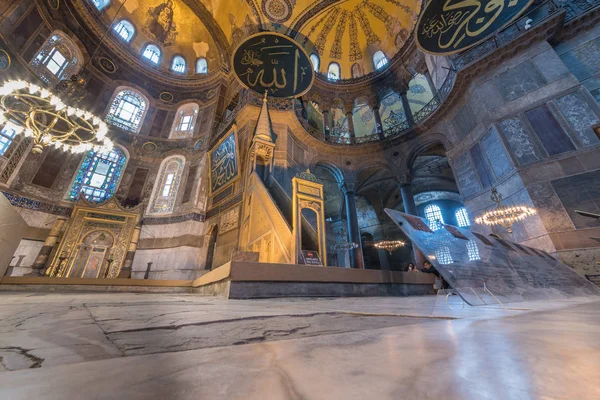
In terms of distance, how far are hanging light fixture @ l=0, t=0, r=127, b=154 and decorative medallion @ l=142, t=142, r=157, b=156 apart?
2364 mm

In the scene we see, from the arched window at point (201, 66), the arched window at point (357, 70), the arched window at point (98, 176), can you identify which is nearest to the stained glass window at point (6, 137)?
the arched window at point (98, 176)

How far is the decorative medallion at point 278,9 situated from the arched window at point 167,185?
31.9 ft

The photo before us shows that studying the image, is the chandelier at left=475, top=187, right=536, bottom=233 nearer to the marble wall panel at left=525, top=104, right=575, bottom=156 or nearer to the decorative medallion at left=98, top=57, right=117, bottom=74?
the marble wall panel at left=525, top=104, right=575, bottom=156

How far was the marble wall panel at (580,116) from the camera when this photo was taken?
6.27 metres

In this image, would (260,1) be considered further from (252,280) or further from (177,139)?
(252,280)

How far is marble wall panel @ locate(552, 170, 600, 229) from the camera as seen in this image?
579 cm

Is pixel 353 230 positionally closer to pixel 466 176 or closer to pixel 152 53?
pixel 466 176

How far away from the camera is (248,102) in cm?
1052

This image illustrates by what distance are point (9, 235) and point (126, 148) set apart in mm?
10964

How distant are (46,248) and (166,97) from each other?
34.4ft

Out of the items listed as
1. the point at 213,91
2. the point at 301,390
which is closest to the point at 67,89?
the point at 213,91

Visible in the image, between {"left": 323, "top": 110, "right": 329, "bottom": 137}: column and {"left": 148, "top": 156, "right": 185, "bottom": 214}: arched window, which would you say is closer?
{"left": 148, "top": 156, "right": 185, "bottom": 214}: arched window

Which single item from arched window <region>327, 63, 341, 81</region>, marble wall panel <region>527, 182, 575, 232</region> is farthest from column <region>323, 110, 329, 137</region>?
marble wall panel <region>527, 182, 575, 232</region>

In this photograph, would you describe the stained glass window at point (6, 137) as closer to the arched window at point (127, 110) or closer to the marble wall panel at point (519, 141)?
the arched window at point (127, 110)
